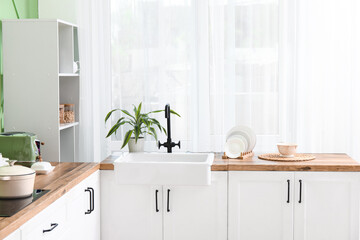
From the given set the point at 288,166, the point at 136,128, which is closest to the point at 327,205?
the point at 288,166

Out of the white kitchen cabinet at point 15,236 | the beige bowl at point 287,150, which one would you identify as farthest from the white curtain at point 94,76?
the white kitchen cabinet at point 15,236

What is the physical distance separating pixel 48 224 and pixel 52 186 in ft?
0.81

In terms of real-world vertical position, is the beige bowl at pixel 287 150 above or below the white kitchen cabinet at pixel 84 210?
above

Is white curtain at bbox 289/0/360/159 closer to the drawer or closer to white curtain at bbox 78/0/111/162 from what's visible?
white curtain at bbox 78/0/111/162

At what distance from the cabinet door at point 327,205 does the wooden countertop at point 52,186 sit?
1.27 m

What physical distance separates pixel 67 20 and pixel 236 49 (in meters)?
1.26

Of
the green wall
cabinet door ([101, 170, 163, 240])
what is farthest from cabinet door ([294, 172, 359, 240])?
the green wall

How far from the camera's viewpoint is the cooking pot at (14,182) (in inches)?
91.5

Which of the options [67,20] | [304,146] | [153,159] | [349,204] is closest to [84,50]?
[67,20]

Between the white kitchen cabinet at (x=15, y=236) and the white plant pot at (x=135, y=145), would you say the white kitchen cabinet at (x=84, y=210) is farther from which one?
Result: the white kitchen cabinet at (x=15, y=236)

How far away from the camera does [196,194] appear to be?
136 inches

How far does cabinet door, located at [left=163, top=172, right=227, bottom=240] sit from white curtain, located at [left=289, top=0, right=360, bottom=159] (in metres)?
0.95

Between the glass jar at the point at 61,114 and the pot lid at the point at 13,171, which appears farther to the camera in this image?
the glass jar at the point at 61,114

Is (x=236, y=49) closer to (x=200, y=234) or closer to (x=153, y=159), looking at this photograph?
(x=153, y=159)
